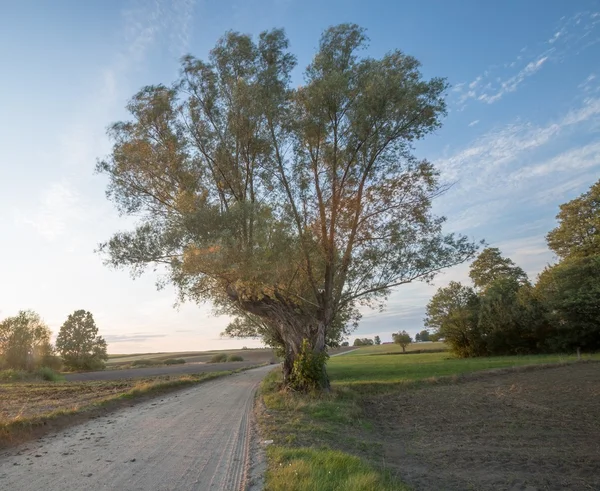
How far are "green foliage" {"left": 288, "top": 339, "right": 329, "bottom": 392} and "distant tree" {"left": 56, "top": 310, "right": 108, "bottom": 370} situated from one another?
2292 inches

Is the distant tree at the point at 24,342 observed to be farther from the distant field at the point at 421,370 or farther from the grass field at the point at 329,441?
the grass field at the point at 329,441

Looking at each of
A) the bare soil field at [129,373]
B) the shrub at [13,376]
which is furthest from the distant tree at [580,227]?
the shrub at [13,376]

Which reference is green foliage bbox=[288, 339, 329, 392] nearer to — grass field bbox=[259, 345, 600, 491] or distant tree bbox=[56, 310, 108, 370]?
Answer: grass field bbox=[259, 345, 600, 491]

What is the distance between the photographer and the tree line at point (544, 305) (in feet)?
141

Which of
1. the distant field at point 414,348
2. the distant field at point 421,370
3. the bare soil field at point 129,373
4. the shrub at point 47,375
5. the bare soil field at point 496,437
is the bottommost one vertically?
the distant field at point 414,348

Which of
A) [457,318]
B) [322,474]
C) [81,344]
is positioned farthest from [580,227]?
[81,344]

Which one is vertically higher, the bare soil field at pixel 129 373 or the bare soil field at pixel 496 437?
the bare soil field at pixel 129 373

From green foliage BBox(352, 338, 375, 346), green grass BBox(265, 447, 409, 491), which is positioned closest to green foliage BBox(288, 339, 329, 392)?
green grass BBox(265, 447, 409, 491)

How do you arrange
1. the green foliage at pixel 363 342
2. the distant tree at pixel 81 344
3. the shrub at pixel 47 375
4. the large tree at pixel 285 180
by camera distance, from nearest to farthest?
the large tree at pixel 285 180
the shrub at pixel 47 375
the distant tree at pixel 81 344
the green foliage at pixel 363 342

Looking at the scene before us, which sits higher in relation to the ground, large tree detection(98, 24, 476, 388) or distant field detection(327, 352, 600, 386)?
large tree detection(98, 24, 476, 388)

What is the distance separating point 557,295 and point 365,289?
1409 inches

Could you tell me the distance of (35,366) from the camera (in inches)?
2222

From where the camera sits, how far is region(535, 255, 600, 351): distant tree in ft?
138

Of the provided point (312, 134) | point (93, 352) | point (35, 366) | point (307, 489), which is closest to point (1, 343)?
point (35, 366)
